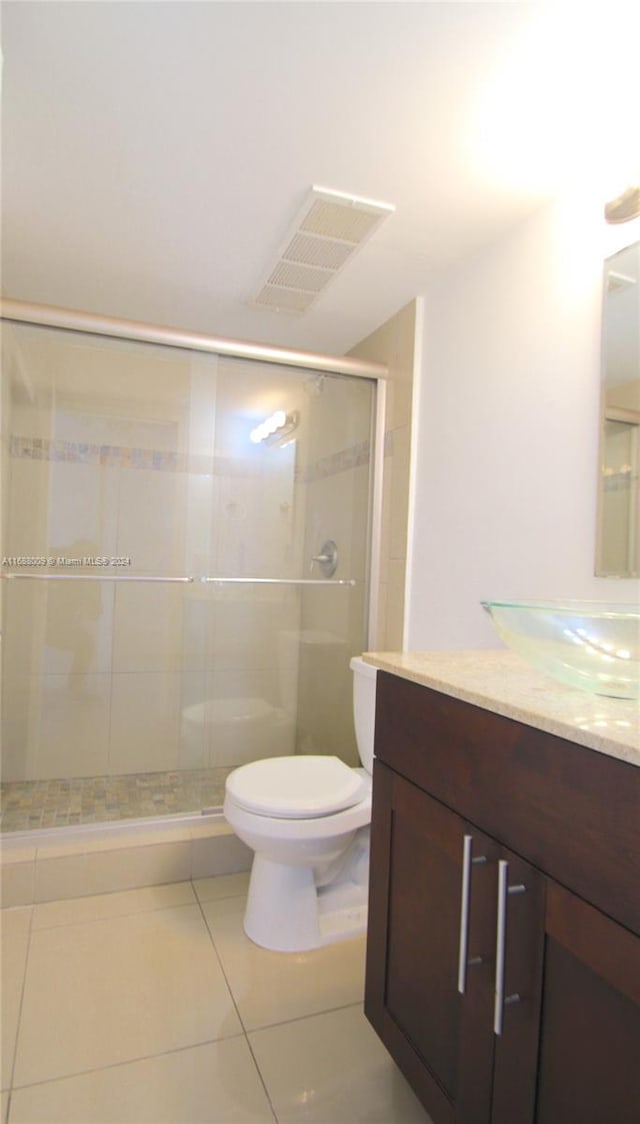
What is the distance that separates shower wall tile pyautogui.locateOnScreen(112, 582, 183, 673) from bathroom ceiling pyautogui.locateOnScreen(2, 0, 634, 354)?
1309mm

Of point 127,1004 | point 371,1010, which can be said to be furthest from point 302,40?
point 127,1004

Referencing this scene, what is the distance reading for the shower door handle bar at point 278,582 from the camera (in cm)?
248

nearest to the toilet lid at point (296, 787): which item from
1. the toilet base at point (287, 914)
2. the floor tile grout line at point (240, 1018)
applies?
the toilet base at point (287, 914)

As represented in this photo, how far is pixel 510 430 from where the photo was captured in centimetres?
176

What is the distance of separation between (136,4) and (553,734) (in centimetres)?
145

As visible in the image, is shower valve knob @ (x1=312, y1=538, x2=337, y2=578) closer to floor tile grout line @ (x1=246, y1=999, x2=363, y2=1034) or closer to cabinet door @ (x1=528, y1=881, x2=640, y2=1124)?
floor tile grout line @ (x1=246, y1=999, x2=363, y2=1034)

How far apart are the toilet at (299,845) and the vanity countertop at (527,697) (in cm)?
66

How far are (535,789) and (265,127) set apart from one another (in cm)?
151

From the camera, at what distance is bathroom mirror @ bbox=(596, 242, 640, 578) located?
1.35 m

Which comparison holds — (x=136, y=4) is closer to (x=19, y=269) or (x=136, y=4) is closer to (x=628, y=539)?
(x=19, y=269)

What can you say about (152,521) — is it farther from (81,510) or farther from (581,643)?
(581,643)

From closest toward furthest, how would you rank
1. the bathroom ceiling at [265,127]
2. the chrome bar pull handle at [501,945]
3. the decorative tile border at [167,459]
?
the chrome bar pull handle at [501,945] → the bathroom ceiling at [265,127] → the decorative tile border at [167,459]

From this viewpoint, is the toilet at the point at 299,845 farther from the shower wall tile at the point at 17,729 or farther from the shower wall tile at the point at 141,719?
the shower wall tile at the point at 17,729

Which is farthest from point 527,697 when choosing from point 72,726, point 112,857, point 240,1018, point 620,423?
point 72,726
